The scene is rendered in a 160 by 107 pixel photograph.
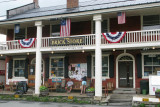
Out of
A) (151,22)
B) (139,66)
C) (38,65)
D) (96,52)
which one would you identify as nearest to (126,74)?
(139,66)

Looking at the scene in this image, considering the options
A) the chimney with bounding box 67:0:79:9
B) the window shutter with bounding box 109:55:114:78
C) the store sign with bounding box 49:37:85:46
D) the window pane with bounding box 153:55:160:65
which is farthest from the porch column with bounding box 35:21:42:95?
the window pane with bounding box 153:55:160:65

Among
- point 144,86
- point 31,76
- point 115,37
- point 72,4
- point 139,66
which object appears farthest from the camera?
point 31,76

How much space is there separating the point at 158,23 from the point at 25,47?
1073cm

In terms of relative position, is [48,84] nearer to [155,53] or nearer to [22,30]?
[22,30]

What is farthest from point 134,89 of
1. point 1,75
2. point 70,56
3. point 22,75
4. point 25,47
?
point 1,75

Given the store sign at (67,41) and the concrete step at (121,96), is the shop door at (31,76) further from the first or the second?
the concrete step at (121,96)

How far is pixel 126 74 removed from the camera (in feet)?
55.7

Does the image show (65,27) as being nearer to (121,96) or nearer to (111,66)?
(111,66)

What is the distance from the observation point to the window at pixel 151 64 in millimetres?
16031

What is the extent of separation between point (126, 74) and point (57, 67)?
6157mm

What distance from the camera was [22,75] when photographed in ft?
67.3

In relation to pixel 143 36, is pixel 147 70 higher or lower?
lower

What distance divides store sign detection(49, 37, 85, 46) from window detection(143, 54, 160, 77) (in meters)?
5.14

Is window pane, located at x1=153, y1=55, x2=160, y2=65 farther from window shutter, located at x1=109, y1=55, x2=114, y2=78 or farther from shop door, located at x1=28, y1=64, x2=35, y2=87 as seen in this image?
shop door, located at x1=28, y1=64, x2=35, y2=87
